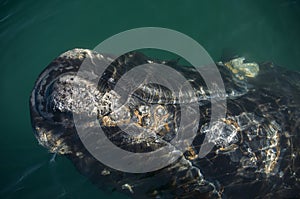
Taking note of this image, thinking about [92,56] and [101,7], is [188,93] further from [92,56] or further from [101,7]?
[101,7]

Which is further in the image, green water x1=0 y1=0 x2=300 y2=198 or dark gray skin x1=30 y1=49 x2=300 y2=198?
green water x1=0 y1=0 x2=300 y2=198

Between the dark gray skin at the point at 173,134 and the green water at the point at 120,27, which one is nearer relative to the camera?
the dark gray skin at the point at 173,134

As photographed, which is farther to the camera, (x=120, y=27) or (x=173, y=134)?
(x=120, y=27)

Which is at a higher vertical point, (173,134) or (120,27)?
(120,27)
